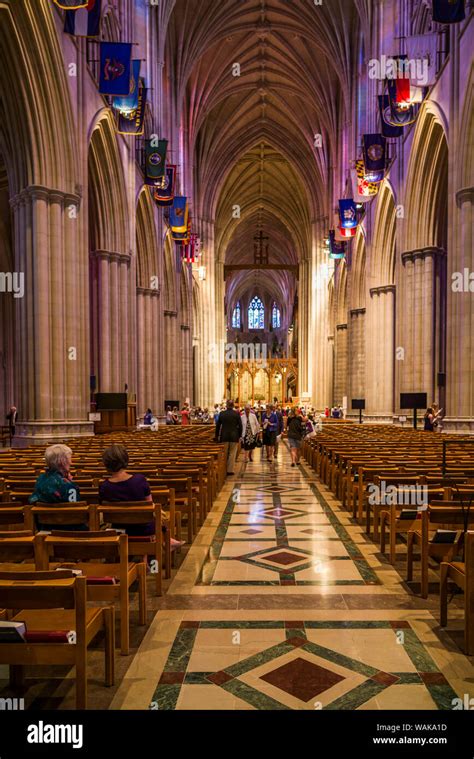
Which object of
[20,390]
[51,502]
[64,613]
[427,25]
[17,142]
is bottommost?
[64,613]

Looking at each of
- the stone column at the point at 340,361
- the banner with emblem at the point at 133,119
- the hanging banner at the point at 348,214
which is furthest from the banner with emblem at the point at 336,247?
the banner with emblem at the point at 133,119

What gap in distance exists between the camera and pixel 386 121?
19281 mm

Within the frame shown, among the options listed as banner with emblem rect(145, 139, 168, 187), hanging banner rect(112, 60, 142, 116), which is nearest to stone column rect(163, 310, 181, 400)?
banner with emblem rect(145, 139, 168, 187)

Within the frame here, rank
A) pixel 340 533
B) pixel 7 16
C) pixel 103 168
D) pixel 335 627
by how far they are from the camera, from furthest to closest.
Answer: pixel 103 168, pixel 7 16, pixel 340 533, pixel 335 627

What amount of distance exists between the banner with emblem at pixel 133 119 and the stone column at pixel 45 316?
17.3ft

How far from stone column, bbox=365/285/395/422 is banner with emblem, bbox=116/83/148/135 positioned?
12925 millimetres

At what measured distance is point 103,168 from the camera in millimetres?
18219

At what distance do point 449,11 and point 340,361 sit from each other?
2513 centimetres

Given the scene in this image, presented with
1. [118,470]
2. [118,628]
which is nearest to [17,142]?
[118,470]

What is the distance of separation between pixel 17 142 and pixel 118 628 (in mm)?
12743

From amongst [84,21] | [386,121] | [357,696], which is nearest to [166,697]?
[357,696]

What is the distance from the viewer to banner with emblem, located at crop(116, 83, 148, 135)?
57.8 ft

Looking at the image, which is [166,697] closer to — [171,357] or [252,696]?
[252,696]
